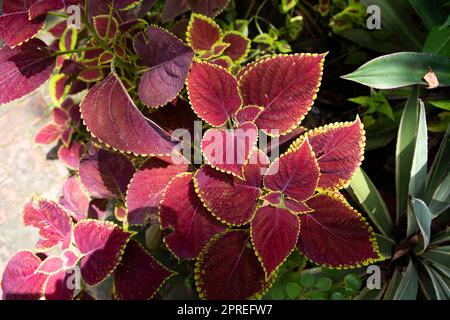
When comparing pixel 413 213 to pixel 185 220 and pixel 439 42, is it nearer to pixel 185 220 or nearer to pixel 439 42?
pixel 439 42

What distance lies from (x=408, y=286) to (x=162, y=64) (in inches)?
29.4

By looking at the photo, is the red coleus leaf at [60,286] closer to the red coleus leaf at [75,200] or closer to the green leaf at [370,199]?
the red coleus leaf at [75,200]

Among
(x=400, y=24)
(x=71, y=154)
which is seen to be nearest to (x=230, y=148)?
(x=400, y=24)

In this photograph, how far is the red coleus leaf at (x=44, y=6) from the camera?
81 centimetres

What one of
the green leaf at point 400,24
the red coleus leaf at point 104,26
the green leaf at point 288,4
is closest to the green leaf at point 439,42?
the green leaf at point 400,24

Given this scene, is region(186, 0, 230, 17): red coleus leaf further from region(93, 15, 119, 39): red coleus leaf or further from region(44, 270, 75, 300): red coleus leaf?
region(44, 270, 75, 300): red coleus leaf

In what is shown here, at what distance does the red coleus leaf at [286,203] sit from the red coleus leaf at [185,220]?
0.43ft

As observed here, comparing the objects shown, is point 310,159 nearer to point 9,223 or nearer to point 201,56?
point 201,56

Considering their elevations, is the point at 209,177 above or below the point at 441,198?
above

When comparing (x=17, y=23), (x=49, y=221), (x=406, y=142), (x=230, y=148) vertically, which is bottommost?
(x=49, y=221)

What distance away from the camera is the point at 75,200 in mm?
1157

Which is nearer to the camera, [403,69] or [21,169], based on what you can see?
[403,69]
